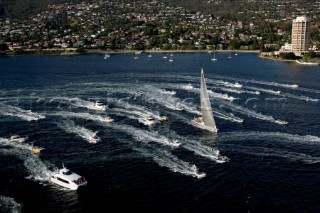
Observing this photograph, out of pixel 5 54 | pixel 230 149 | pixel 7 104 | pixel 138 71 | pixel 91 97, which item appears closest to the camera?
pixel 230 149

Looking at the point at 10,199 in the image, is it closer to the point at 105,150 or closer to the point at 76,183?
the point at 76,183

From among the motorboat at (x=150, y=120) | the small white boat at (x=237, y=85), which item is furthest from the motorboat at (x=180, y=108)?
the small white boat at (x=237, y=85)

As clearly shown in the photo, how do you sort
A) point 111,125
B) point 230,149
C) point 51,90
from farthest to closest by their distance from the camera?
point 51,90, point 111,125, point 230,149

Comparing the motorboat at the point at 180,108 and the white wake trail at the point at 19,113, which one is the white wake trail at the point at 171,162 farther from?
the white wake trail at the point at 19,113

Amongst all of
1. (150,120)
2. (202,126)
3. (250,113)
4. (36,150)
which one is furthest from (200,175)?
(250,113)

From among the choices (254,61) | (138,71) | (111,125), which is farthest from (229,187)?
(254,61)

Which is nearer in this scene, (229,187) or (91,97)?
(229,187)

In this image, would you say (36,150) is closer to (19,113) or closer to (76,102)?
(19,113)
